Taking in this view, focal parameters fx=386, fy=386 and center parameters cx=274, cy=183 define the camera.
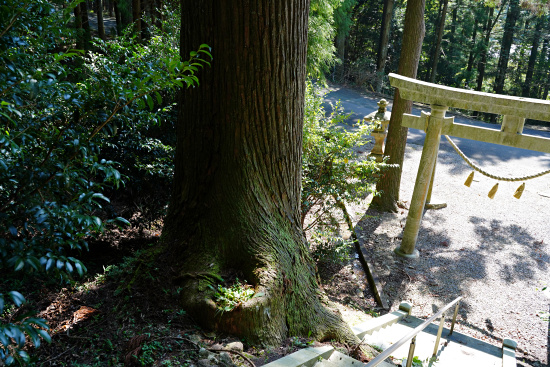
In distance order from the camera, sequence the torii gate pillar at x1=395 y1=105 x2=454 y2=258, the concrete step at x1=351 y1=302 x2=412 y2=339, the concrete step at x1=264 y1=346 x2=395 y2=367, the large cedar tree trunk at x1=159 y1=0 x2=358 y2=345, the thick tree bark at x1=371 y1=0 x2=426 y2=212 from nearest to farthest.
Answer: the concrete step at x1=264 y1=346 x2=395 y2=367 → the large cedar tree trunk at x1=159 y1=0 x2=358 y2=345 → the concrete step at x1=351 y1=302 x2=412 y2=339 → the torii gate pillar at x1=395 y1=105 x2=454 y2=258 → the thick tree bark at x1=371 y1=0 x2=426 y2=212

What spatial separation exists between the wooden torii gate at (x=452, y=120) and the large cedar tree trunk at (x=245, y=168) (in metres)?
4.02

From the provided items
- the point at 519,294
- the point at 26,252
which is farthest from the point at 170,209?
the point at 519,294

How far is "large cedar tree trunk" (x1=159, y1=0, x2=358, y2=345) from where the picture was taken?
289 centimetres

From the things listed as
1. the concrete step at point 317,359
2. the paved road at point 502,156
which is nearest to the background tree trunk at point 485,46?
the paved road at point 502,156

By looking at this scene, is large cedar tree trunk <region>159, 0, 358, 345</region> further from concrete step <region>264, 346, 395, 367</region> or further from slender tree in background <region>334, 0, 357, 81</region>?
slender tree in background <region>334, 0, 357, 81</region>

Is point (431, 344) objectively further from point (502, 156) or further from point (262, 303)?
point (502, 156)

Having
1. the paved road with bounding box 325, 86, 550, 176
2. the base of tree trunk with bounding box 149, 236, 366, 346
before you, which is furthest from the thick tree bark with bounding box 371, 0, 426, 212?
the base of tree trunk with bounding box 149, 236, 366, 346

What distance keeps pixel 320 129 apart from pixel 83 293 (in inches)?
163

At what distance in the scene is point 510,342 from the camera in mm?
4680

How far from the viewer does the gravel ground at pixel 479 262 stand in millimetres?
5637

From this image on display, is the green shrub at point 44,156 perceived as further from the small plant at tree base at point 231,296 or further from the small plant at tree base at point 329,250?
the small plant at tree base at point 329,250

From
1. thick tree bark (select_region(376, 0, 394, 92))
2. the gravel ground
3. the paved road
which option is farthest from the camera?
thick tree bark (select_region(376, 0, 394, 92))

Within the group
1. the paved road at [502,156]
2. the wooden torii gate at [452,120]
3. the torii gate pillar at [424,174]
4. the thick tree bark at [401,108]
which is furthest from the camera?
the paved road at [502,156]

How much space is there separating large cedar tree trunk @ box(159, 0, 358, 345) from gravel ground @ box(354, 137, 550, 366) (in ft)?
11.0
